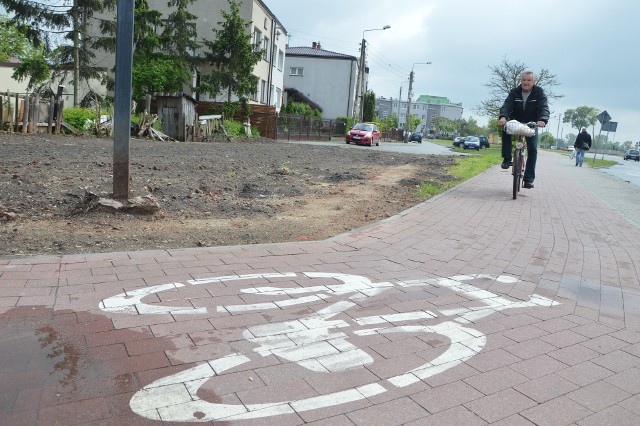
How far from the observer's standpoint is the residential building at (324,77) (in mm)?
Result: 59438

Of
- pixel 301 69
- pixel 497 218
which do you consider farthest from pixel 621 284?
pixel 301 69

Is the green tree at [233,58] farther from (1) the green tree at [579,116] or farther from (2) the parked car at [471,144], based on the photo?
(1) the green tree at [579,116]

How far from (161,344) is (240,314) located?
0.68 meters

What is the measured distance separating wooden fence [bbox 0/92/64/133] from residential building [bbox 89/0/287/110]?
1174 cm

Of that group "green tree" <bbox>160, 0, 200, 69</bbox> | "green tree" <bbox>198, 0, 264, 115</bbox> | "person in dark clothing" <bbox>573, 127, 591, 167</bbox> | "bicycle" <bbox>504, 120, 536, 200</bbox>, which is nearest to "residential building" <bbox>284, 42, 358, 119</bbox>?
"green tree" <bbox>160, 0, 200, 69</bbox>

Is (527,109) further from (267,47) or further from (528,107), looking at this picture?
(267,47)

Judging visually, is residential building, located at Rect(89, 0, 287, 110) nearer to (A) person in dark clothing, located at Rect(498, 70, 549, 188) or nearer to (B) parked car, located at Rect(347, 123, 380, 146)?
(B) parked car, located at Rect(347, 123, 380, 146)

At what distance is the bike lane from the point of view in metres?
2.62

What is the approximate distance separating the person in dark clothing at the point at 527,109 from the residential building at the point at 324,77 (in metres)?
50.5

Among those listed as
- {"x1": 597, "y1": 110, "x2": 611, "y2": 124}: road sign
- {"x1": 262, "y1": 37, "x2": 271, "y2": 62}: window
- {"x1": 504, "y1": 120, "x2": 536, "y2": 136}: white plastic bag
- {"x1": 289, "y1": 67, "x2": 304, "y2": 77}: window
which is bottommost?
{"x1": 504, "y1": 120, "x2": 536, "y2": 136}: white plastic bag

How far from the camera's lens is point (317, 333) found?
3516 millimetres

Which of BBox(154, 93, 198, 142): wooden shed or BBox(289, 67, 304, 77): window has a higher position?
BBox(289, 67, 304, 77): window

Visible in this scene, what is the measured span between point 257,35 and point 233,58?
8.74m

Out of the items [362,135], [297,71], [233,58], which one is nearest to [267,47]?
[362,135]
